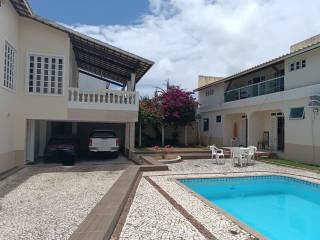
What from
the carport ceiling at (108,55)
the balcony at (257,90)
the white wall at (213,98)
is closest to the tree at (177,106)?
the white wall at (213,98)

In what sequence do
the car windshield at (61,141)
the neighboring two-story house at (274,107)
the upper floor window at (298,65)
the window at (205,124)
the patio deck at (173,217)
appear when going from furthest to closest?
the window at (205,124) < the upper floor window at (298,65) < the neighboring two-story house at (274,107) < the car windshield at (61,141) < the patio deck at (173,217)

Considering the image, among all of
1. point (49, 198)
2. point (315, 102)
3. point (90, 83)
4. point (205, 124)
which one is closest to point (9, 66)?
point (49, 198)

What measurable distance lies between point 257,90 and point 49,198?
60.9 ft

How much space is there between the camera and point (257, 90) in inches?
920

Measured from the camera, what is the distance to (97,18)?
748 inches

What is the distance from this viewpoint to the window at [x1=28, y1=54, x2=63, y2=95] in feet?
49.3

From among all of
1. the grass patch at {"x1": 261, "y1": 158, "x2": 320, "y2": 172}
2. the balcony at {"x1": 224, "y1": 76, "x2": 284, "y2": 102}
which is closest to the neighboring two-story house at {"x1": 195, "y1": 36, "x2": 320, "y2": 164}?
the balcony at {"x1": 224, "y1": 76, "x2": 284, "y2": 102}

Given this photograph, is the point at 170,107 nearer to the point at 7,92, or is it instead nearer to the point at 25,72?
the point at 25,72

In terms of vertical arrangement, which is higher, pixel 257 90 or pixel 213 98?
pixel 213 98

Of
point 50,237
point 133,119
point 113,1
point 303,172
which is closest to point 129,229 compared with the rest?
point 50,237

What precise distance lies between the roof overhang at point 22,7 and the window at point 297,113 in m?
16.0

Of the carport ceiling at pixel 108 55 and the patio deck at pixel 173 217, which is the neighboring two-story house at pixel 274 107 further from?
the carport ceiling at pixel 108 55

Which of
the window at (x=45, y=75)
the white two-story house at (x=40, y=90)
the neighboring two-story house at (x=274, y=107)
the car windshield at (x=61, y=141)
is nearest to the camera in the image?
the white two-story house at (x=40, y=90)

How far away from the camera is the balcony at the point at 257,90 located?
21.2 metres
